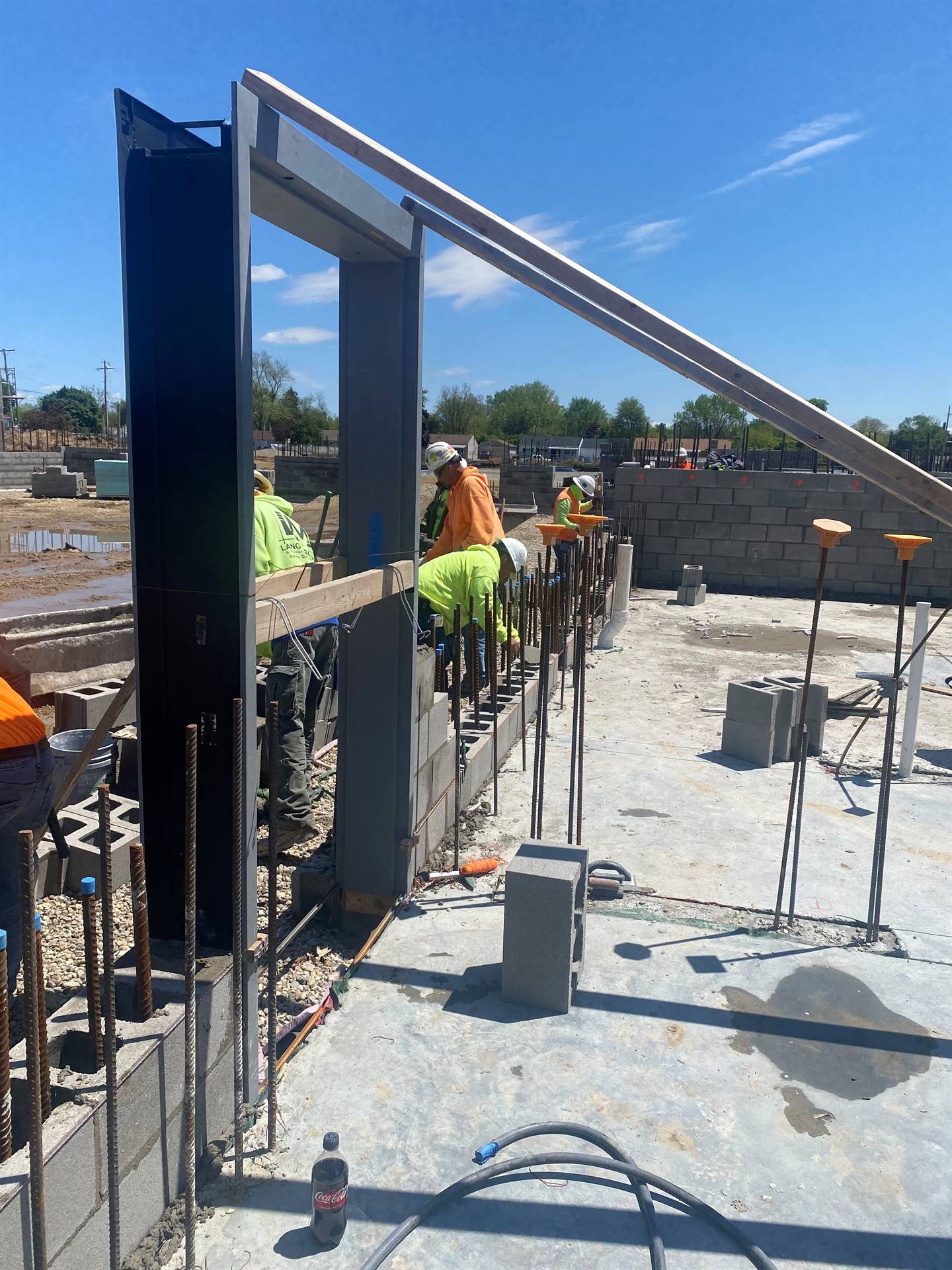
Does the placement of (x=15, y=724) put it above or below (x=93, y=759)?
above

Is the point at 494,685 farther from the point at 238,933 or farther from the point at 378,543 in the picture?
the point at 238,933

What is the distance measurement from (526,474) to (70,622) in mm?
15721

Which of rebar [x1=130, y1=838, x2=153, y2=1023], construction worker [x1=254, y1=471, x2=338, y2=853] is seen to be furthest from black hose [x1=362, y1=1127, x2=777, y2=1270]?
construction worker [x1=254, y1=471, x2=338, y2=853]

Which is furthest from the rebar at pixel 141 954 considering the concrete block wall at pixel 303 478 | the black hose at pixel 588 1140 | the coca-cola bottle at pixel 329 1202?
the concrete block wall at pixel 303 478

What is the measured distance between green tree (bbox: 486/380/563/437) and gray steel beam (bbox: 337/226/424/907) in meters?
96.3

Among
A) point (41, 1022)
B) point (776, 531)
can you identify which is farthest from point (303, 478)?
point (41, 1022)

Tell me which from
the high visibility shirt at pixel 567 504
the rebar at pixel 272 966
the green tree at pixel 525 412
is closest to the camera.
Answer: the rebar at pixel 272 966

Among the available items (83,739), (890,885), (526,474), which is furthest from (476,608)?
(526,474)

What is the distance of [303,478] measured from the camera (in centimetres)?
2866

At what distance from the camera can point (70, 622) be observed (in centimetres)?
767

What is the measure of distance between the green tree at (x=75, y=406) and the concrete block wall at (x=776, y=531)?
224 feet

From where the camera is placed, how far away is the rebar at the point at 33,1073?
63.2 inches

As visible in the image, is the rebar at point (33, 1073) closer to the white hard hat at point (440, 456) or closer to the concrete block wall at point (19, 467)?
the white hard hat at point (440, 456)

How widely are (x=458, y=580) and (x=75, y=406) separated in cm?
8573
